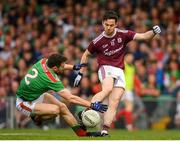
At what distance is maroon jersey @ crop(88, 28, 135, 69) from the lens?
16016 millimetres

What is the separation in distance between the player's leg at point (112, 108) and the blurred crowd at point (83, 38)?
19.9 ft

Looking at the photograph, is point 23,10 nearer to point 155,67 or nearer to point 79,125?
point 155,67

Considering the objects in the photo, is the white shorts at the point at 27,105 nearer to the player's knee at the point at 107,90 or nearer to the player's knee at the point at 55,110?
the player's knee at the point at 55,110

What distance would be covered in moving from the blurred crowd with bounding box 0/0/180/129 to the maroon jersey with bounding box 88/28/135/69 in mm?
5978

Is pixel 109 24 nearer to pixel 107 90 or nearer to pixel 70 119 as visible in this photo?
pixel 107 90

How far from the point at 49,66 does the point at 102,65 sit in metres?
1.28

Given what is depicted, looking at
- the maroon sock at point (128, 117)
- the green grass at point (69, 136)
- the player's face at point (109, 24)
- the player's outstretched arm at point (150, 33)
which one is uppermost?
the player's face at point (109, 24)

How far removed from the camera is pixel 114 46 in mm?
16031

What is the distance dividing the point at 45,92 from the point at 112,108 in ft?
4.28

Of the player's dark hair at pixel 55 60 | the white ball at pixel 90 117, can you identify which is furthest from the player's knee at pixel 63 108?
the player's dark hair at pixel 55 60

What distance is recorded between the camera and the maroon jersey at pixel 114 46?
1602 centimetres

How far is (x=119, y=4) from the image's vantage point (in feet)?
85.8

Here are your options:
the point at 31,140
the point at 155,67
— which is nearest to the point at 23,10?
the point at 155,67

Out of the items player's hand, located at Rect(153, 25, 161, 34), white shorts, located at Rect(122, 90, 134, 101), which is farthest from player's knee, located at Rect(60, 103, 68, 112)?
white shorts, located at Rect(122, 90, 134, 101)
